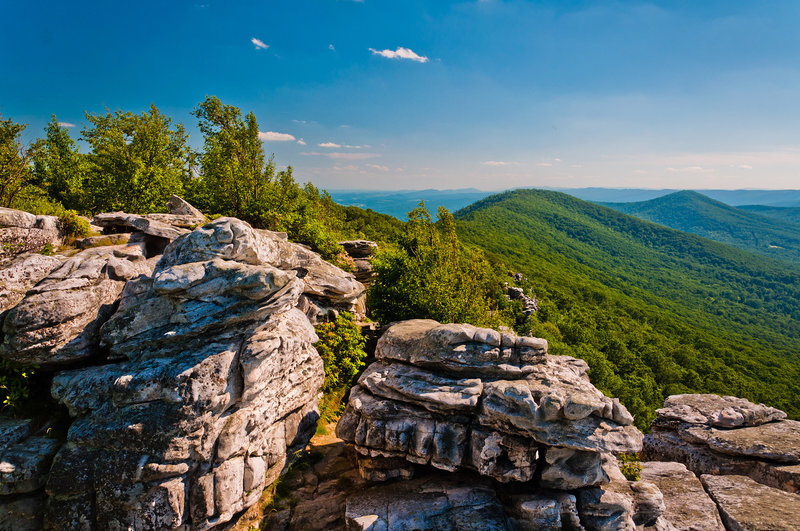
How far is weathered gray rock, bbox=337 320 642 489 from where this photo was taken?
507 inches

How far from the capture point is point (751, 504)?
580 inches

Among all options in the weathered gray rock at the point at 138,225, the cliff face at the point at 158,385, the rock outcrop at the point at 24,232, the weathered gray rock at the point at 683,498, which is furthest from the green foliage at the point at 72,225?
the weathered gray rock at the point at 683,498

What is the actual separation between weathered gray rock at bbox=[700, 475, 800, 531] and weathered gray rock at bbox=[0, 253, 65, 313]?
30.8 meters

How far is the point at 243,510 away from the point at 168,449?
14.8 feet

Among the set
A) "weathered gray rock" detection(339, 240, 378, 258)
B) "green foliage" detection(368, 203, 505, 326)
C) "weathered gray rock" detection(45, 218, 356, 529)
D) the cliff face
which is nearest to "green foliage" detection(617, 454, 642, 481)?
"green foliage" detection(368, 203, 505, 326)

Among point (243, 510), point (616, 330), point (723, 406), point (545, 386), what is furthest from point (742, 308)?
point (243, 510)

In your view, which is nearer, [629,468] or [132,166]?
[629,468]

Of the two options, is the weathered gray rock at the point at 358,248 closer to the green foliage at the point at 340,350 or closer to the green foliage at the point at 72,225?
the green foliage at the point at 340,350

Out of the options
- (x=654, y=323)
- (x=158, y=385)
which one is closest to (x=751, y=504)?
(x=158, y=385)

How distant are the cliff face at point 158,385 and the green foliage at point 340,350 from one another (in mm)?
3826

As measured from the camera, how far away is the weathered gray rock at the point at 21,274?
40.7 feet

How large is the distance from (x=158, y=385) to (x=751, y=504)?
83.4 feet

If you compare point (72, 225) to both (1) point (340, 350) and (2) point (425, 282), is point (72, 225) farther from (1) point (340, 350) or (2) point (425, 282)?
(2) point (425, 282)

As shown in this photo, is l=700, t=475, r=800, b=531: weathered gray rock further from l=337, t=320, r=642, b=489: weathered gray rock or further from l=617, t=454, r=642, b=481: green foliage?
l=337, t=320, r=642, b=489: weathered gray rock
